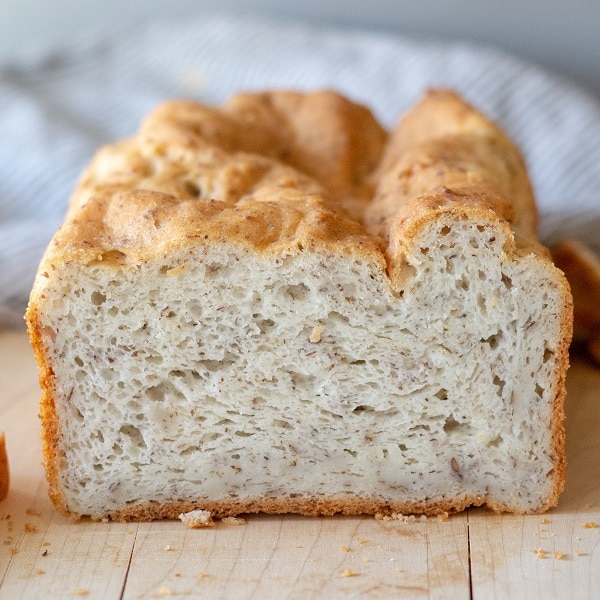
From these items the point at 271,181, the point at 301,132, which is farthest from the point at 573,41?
the point at 271,181

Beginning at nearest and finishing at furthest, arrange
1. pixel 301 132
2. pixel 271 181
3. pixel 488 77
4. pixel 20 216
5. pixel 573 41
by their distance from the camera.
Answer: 1. pixel 271 181
2. pixel 301 132
3. pixel 20 216
4. pixel 488 77
5. pixel 573 41

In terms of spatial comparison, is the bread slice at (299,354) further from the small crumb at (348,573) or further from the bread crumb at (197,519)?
the small crumb at (348,573)

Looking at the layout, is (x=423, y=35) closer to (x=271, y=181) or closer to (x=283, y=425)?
(x=271, y=181)

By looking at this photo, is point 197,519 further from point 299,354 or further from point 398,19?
point 398,19

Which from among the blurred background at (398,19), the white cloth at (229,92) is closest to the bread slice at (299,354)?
the white cloth at (229,92)

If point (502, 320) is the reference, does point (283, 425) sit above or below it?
below
